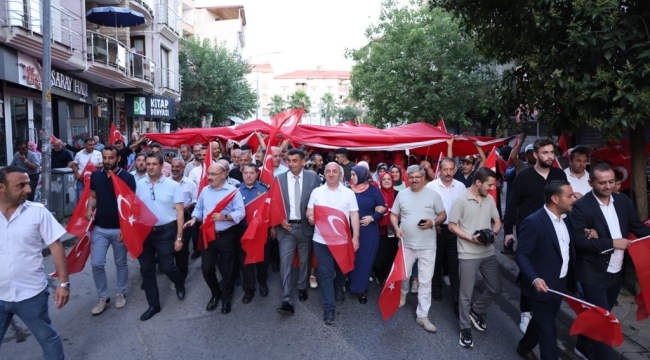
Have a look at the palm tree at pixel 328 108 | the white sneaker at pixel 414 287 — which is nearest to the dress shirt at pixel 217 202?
the white sneaker at pixel 414 287

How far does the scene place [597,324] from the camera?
361 cm

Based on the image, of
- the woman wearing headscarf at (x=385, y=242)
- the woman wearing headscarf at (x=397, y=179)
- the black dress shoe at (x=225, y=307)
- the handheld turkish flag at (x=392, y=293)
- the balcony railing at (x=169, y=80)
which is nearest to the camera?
the handheld turkish flag at (x=392, y=293)

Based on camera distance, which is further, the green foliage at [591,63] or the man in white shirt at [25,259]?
the green foliage at [591,63]

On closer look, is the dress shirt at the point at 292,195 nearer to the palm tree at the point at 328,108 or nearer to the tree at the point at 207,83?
the tree at the point at 207,83

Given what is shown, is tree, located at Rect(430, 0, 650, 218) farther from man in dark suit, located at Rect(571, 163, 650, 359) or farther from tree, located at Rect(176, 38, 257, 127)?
tree, located at Rect(176, 38, 257, 127)

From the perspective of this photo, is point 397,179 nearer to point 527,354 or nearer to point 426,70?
point 527,354

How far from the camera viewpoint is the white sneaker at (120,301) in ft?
18.9

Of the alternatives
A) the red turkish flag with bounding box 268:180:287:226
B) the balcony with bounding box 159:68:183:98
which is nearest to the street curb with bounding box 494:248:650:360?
the red turkish flag with bounding box 268:180:287:226

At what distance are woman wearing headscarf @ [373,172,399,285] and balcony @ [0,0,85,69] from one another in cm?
1058

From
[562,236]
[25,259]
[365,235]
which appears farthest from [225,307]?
[562,236]

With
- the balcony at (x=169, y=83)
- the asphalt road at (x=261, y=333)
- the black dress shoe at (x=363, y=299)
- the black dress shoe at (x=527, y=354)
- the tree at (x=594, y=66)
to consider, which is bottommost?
the asphalt road at (x=261, y=333)

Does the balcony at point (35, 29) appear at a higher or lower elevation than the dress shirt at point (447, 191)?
higher

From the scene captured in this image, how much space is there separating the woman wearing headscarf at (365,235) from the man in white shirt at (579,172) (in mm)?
2204

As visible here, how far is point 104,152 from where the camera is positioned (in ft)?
17.8
